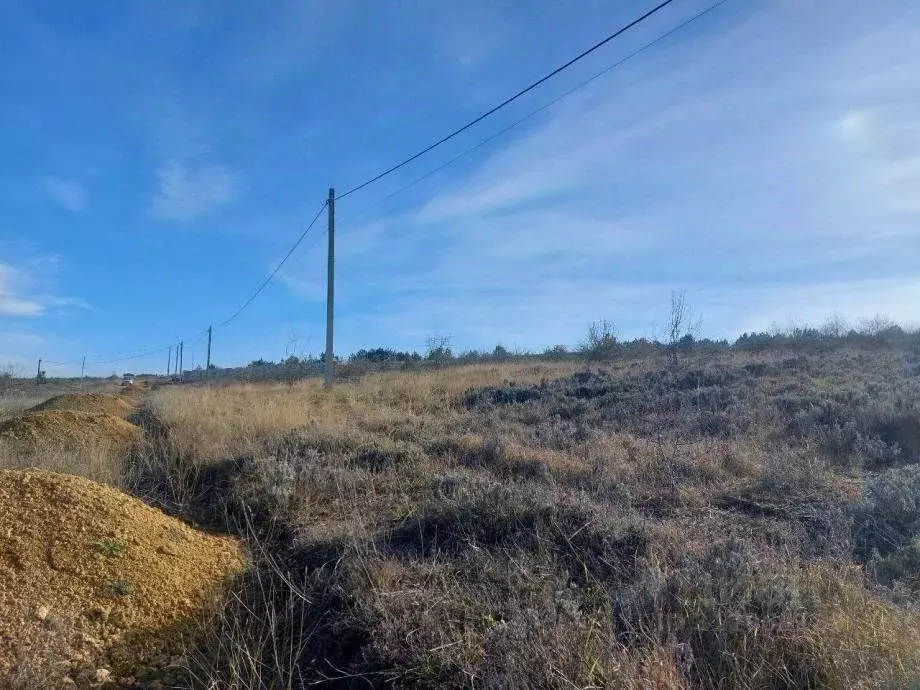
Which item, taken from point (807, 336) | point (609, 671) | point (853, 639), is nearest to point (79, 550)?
point (609, 671)

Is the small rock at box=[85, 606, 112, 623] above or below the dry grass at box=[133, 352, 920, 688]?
below

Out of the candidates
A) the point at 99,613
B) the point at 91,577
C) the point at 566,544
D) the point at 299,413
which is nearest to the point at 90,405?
the point at 299,413

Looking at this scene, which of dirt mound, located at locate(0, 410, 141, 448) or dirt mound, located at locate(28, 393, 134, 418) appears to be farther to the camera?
dirt mound, located at locate(28, 393, 134, 418)

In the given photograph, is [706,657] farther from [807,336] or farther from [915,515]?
[807,336]

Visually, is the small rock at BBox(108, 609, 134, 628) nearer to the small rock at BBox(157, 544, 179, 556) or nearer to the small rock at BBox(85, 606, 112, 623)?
the small rock at BBox(85, 606, 112, 623)

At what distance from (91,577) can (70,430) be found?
25.7 ft

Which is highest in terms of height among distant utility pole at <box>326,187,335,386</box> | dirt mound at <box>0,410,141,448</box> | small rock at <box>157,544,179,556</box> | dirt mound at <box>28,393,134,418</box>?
distant utility pole at <box>326,187,335,386</box>

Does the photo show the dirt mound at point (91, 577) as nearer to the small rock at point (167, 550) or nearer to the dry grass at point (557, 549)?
the small rock at point (167, 550)

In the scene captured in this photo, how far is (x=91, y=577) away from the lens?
4934 millimetres

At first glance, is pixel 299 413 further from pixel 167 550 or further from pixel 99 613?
pixel 99 613

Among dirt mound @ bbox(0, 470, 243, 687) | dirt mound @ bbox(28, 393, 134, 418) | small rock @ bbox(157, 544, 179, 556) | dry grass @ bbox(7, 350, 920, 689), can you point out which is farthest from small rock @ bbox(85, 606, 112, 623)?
dirt mound @ bbox(28, 393, 134, 418)

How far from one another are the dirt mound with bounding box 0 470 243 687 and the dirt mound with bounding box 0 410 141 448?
4.80 m

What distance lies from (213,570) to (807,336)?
90.0 feet

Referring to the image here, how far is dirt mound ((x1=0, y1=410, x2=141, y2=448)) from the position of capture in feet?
35.0
